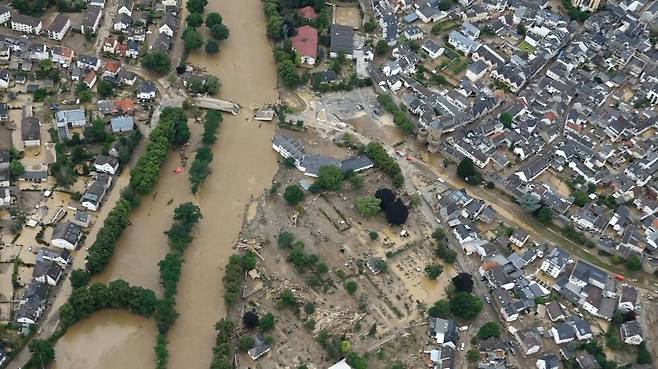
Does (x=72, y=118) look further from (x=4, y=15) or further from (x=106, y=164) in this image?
(x=4, y=15)

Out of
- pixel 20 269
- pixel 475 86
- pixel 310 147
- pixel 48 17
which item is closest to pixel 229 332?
pixel 20 269

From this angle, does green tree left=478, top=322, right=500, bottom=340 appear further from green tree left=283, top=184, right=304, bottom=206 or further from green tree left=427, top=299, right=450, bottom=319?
green tree left=283, top=184, right=304, bottom=206

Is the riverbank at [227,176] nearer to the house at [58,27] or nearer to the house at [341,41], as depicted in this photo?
the house at [341,41]

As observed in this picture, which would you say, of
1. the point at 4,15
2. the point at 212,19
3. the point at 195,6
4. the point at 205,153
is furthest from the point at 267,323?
the point at 4,15

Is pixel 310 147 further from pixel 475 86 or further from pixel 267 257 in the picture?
pixel 475 86

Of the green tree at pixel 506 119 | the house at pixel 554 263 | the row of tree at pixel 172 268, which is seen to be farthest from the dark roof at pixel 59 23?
the house at pixel 554 263

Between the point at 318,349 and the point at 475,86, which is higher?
the point at 475,86
